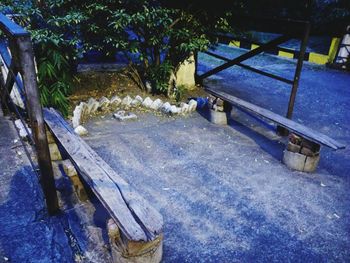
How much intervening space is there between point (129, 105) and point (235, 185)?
2772 millimetres

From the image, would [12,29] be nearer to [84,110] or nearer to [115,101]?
[84,110]

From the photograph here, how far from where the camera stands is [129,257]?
6.33 feet

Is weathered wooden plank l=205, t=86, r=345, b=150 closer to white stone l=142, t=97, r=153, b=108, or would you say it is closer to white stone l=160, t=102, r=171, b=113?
white stone l=160, t=102, r=171, b=113

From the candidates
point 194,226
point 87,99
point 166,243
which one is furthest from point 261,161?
point 87,99

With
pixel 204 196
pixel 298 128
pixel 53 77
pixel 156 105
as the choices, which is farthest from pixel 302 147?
pixel 53 77

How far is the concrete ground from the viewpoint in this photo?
97.3 inches

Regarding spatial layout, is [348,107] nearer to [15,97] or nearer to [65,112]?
[65,112]

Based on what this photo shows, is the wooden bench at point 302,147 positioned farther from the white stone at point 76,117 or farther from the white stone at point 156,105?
the white stone at point 76,117

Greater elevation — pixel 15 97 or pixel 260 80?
pixel 15 97

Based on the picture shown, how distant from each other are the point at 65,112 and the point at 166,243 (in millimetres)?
2984

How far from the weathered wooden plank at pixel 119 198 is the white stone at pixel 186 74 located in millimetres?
3629

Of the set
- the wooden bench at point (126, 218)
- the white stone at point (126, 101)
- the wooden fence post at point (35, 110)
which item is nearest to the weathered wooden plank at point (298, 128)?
the white stone at point (126, 101)

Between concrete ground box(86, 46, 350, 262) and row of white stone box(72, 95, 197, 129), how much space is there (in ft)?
0.70

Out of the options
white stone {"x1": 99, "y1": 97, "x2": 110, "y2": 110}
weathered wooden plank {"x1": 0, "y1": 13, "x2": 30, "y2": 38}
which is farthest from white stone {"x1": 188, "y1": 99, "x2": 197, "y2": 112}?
weathered wooden plank {"x1": 0, "y1": 13, "x2": 30, "y2": 38}
